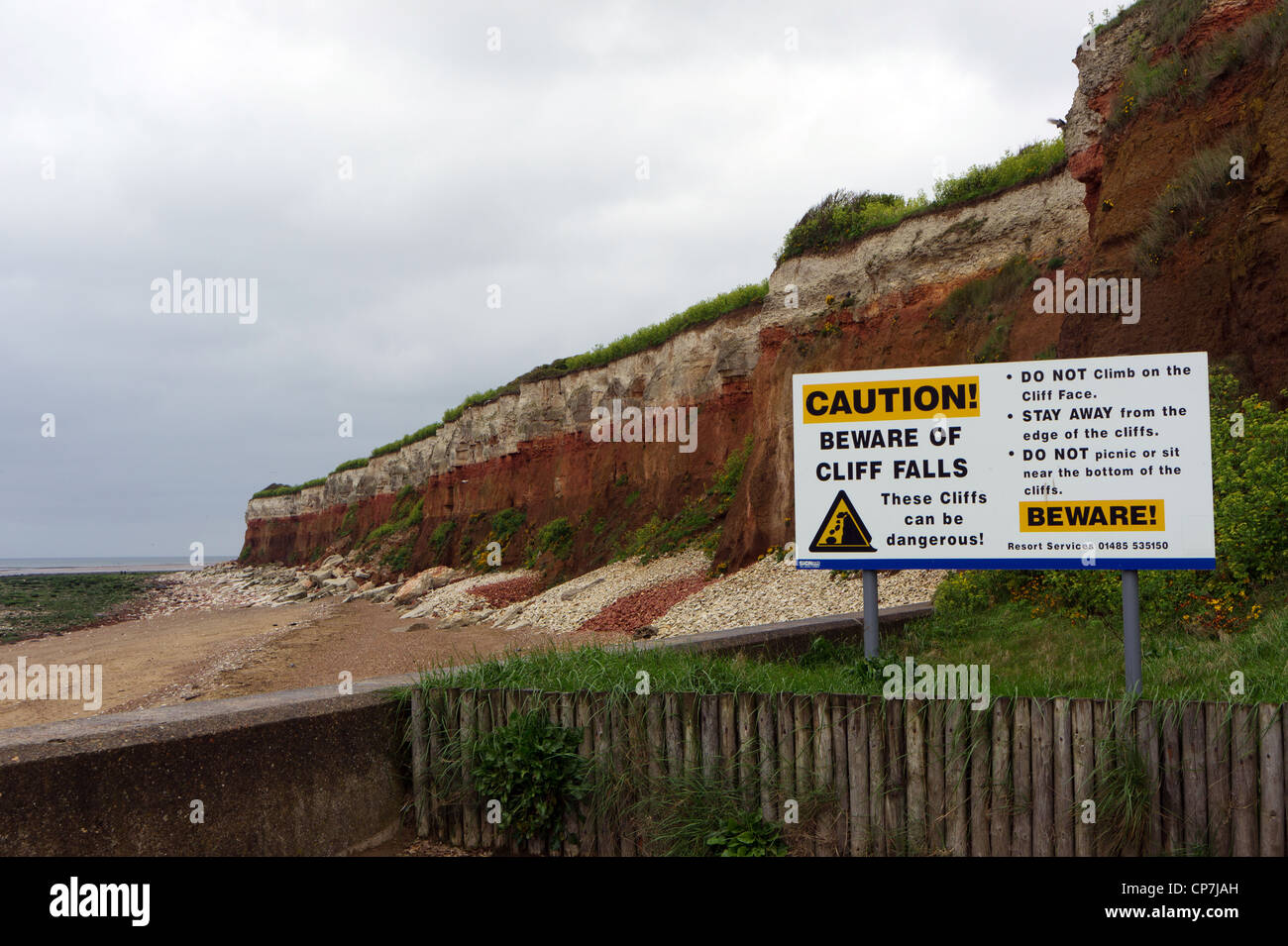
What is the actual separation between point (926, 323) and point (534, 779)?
18802 mm

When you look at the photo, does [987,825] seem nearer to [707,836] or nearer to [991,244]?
[707,836]

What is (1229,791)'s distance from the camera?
4.00 meters

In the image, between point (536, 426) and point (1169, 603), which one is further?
point (536, 426)

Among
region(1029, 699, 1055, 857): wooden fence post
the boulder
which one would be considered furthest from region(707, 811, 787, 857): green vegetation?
the boulder

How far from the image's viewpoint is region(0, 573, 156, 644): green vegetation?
37656mm

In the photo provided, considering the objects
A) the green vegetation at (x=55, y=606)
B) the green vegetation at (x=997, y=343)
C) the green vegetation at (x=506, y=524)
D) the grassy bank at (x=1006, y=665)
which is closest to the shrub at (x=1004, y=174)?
the green vegetation at (x=997, y=343)

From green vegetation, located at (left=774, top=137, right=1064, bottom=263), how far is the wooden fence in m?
19.2

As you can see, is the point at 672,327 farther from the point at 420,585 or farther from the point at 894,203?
the point at 420,585

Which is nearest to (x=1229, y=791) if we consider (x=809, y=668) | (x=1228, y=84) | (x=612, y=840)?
(x=612, y=840)

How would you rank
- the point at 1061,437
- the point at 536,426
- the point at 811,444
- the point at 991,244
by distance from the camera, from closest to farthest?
1. the point at 1061,437
2. the point at 811,444
3. the point at 991,244
4. the point at 536,426

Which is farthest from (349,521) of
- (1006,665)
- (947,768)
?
(947,768)

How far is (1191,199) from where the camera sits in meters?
12.6

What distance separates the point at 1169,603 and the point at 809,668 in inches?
162

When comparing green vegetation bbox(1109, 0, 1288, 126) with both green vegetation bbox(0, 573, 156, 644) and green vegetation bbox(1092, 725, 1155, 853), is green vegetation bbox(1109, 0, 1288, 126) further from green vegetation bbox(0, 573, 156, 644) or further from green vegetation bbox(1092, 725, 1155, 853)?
green vegetation bbox(0, 573, 156, 644)
